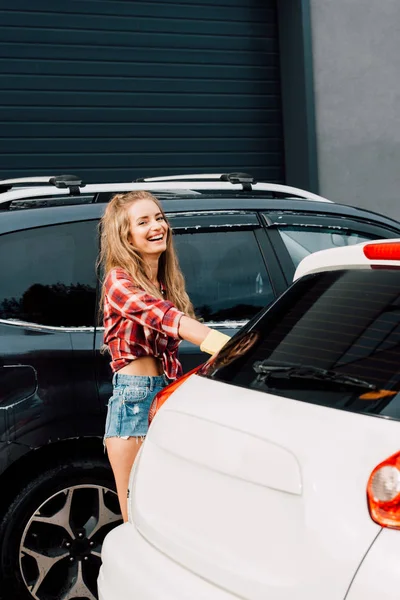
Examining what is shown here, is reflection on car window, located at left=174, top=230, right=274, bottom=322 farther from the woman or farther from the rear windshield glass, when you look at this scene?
the rear windshield glass

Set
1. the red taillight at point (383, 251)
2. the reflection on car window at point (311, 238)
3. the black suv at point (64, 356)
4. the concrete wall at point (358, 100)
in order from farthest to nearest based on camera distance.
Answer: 1. the concrete wall at point (358, 100)
2. the reflection on car window at point (311, 238)
3. the black suv at point (64, 356)
4. the red taillight at point (383, 251)

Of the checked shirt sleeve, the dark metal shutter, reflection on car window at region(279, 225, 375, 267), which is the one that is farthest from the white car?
the dark metal shutter

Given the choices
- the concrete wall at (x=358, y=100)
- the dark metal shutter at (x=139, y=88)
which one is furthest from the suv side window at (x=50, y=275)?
the concrete wall at (x=358, y=100)

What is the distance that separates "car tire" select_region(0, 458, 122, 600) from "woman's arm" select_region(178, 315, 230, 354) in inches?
34.2

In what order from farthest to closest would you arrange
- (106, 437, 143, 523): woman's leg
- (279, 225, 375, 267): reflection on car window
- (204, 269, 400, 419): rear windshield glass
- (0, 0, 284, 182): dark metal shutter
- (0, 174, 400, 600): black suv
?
(0, 0, 284, 182): dark metal shutter, (279, 225, 375, 267): reflection on car window, (0, 174, 400, 600): black suv, (106, 437, 143, 523): woman's leg, (204, 269, 400, 419): rear windshield glass

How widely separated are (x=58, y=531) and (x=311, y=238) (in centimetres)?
174

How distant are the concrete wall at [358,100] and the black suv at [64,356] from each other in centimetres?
Answer: 713

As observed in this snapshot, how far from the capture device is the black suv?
4109 millimetres

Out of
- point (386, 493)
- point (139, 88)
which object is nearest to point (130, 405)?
point (386, 493)

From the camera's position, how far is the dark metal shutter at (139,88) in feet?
34.6

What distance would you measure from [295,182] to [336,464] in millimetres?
9374

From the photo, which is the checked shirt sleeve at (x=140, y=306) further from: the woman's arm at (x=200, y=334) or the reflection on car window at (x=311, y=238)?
the reflection on car window at (x=311, y=238)

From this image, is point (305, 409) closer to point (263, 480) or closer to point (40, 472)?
point (263, 480)

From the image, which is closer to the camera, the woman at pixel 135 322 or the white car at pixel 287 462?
the white car at pixel 287 462
